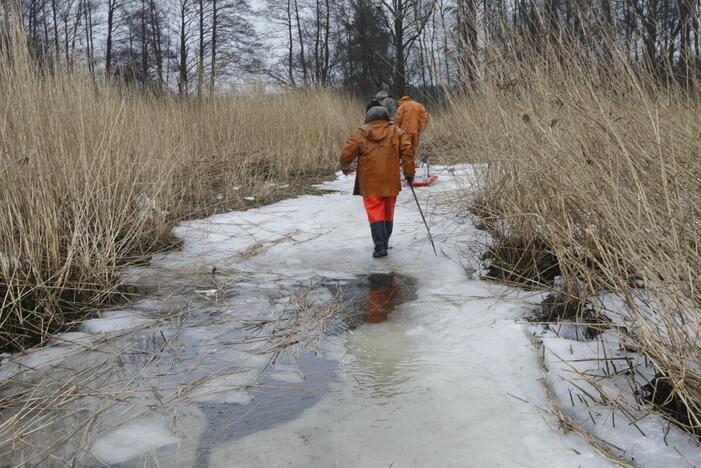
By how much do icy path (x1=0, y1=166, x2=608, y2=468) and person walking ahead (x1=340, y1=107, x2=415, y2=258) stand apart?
2.40 ft

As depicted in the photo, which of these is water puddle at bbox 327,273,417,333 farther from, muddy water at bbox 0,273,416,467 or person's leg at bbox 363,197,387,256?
person's leg at bbox 363,197,387,256

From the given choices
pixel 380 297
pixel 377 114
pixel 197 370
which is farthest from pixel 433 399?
pixel 377 114

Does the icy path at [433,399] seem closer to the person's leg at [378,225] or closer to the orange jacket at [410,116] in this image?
the person's leg at [378,225]

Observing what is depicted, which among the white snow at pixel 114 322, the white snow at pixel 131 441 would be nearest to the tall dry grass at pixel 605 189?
the white snow at pixel 131 441

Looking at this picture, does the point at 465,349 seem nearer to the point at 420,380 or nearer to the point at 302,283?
the point at 420,380

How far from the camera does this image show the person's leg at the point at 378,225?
462cm

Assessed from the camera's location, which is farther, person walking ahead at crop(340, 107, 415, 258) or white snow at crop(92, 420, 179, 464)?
person walking ahead at crop(340, 107, 415, 258)

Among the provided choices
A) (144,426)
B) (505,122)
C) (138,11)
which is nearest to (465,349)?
(144,426)

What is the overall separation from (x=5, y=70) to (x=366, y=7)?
21.7m

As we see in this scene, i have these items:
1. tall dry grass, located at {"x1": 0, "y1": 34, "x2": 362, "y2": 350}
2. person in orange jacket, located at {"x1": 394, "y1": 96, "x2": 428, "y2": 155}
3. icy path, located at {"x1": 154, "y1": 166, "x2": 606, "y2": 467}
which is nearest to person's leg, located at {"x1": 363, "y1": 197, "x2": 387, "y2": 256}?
icy path, located at {"x1": 154, "y1": 166, "x2": 606, "y2": 467}

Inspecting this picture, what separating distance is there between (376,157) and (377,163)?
0.17 feet

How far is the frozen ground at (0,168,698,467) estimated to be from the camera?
188cm

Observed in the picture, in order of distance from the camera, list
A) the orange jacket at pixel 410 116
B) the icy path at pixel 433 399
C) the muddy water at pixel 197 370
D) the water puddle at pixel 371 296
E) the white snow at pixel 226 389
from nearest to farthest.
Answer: the icy path at pixel 433 399
the muddy water at pixel 197 370
the white snow at pixel 226 389
the water puddle at pixel 371 296
the orange jacket at pixel 410 116

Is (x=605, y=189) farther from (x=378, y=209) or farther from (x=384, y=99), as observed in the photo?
(x=384, y=99)
